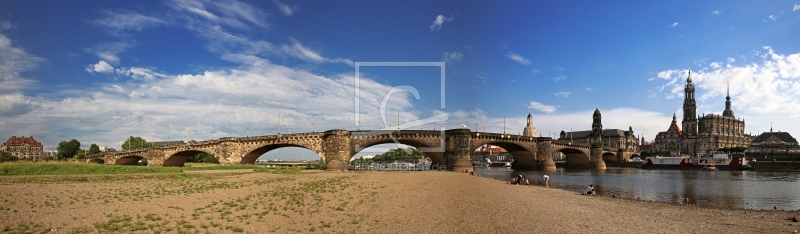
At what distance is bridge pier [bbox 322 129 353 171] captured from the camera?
6575 cm

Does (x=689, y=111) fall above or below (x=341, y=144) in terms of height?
above

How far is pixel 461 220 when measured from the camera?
16219 millimetres

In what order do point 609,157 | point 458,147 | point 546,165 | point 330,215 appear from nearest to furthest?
point 330,215 < point 458,147 < point 546,165 < point 609,157

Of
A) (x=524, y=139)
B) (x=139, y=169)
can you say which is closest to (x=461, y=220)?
(x=139, y=169)

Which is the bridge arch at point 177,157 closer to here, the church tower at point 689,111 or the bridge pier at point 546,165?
the bridge pier at point 546,165

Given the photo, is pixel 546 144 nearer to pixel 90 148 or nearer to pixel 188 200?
pixel 188 200

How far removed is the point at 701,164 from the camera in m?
99.2

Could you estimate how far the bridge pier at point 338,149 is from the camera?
216 ft

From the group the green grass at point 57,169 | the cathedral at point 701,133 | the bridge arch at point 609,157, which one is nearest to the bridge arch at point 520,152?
the bridge arch at point 609,157

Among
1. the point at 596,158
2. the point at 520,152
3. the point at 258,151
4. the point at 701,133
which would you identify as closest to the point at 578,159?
the point at 596,158

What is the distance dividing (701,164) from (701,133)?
→ 10658 centimetres

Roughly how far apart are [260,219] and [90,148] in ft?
533

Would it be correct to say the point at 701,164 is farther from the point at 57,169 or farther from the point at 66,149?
the point at 66,149

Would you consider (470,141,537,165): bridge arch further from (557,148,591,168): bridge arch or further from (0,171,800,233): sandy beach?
(0,171,800,233): sandy beach
